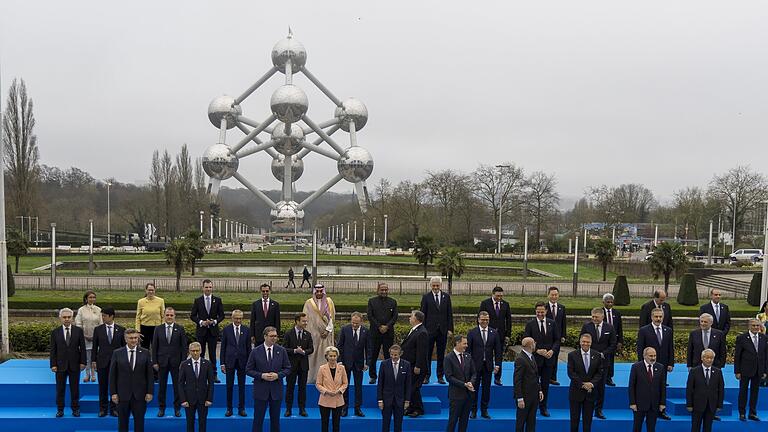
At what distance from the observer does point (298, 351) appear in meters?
8.59

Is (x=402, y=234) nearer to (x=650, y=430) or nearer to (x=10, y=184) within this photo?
(x=10, y=184)

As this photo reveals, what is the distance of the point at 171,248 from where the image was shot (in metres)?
24.2

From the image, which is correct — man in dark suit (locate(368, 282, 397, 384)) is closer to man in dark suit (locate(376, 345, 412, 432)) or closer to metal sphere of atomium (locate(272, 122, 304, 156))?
man in dark suit (locate(376, 345, 412, 432))

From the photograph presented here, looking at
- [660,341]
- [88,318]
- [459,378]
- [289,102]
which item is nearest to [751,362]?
[660,341]

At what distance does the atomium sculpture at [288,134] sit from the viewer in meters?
46.8

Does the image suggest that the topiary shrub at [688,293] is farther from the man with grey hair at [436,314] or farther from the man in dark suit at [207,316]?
the man in dark suit at [207,316]

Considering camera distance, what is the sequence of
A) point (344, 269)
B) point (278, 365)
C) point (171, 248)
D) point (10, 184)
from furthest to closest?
point (10, 184) < point (344, 269) < point (171, 248) < point (278, 365)

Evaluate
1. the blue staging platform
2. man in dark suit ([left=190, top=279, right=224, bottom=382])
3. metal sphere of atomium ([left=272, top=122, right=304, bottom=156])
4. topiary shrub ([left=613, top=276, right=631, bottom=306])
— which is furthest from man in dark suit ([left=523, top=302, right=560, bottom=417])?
metal sphere of atomium ([left=272, top=122, right=304, bottom=156])

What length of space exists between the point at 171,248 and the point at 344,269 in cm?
1778

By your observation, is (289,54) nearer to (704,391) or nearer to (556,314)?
(556,314)

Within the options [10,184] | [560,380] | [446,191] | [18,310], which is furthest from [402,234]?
[560,380]

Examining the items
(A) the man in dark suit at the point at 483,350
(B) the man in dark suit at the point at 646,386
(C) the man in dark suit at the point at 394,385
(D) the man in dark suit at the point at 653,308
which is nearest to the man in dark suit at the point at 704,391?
(B) the man in dark suit at the point at 646,386

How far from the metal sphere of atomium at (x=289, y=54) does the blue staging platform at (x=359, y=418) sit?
42.0 metres

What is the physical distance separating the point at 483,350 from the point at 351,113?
4436 cm
